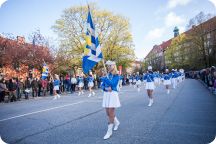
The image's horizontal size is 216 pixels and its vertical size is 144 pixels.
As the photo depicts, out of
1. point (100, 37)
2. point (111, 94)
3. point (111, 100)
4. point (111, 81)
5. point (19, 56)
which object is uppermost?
point (100, 37)

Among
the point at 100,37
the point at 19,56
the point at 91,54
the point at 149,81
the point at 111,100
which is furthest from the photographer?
the point at 100,37

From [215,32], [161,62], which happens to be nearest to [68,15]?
[215,32]

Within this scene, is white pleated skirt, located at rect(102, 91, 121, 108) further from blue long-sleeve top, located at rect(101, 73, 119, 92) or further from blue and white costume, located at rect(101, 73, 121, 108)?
blue long-sleeve top, located at rect(101, 73, 119, 92)

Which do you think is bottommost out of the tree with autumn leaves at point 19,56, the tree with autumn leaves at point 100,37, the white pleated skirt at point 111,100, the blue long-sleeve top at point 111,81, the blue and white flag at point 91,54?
the white pleated skirt at point 111,100

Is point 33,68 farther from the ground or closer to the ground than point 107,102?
farther from the ground

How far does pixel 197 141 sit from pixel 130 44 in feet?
108

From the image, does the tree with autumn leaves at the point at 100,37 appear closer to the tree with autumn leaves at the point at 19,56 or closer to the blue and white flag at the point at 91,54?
the tree with autumn leaves at the point at 19,56

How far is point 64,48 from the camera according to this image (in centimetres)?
3259

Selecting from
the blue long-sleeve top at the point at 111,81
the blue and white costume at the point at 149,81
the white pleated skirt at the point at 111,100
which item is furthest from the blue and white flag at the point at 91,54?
the blue and white costume at the point at 149,81

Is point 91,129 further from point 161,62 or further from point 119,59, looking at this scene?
point 161,62

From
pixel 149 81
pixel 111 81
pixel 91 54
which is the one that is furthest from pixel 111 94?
pixel 149 81

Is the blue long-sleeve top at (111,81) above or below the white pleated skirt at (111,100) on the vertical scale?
above

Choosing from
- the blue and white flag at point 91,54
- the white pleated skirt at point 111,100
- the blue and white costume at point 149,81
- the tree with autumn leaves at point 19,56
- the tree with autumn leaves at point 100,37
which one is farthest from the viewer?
the tree with autumn leaves at point 100,37

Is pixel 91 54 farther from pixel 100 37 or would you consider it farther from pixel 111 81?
pixel 100 37
